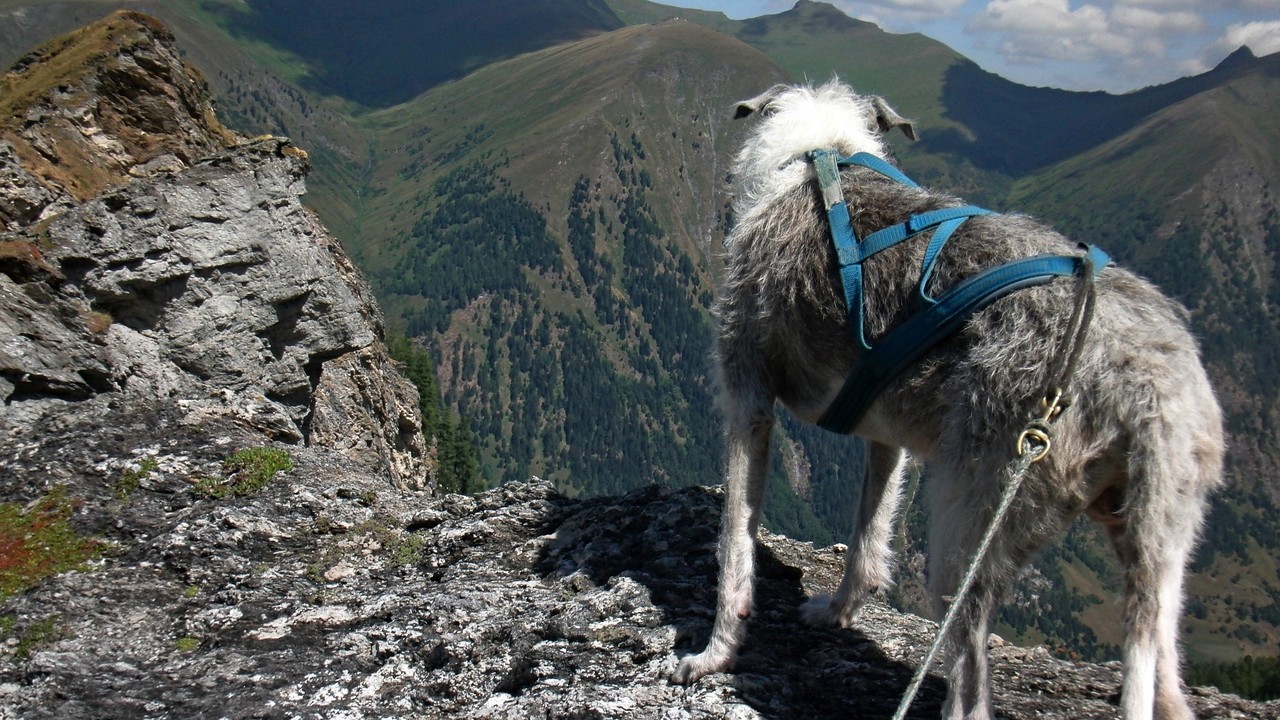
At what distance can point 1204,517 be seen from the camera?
16.4 ft

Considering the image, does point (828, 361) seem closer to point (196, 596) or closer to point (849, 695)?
point (849, 695)

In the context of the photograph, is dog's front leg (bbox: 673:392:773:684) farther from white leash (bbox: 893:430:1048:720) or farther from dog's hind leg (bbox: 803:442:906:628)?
white leash (bbox: 893:430:1048:720)

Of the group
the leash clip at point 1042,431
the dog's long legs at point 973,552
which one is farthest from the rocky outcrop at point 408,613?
the leash clip at point 1042,431

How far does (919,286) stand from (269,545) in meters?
6.26

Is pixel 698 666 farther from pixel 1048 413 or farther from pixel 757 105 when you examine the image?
pixel 757 105

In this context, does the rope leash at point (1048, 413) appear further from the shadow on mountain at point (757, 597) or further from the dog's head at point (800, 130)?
the dog's head at point (800, 130)

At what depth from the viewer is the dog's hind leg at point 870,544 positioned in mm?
7465

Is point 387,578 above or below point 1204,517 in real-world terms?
below

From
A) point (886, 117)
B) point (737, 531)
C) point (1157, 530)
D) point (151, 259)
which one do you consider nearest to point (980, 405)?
point (1157, 530)

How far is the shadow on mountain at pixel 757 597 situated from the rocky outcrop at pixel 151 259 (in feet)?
16.0

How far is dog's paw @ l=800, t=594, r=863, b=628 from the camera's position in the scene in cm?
746

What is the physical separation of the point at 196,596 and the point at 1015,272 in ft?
22.2

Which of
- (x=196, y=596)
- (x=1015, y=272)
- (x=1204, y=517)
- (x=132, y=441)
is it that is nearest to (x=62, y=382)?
(x=132, y=441)

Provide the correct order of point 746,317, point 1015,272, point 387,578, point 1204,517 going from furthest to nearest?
point 387,578 < point 746,317 < point 1015,272 < point 1204,517
